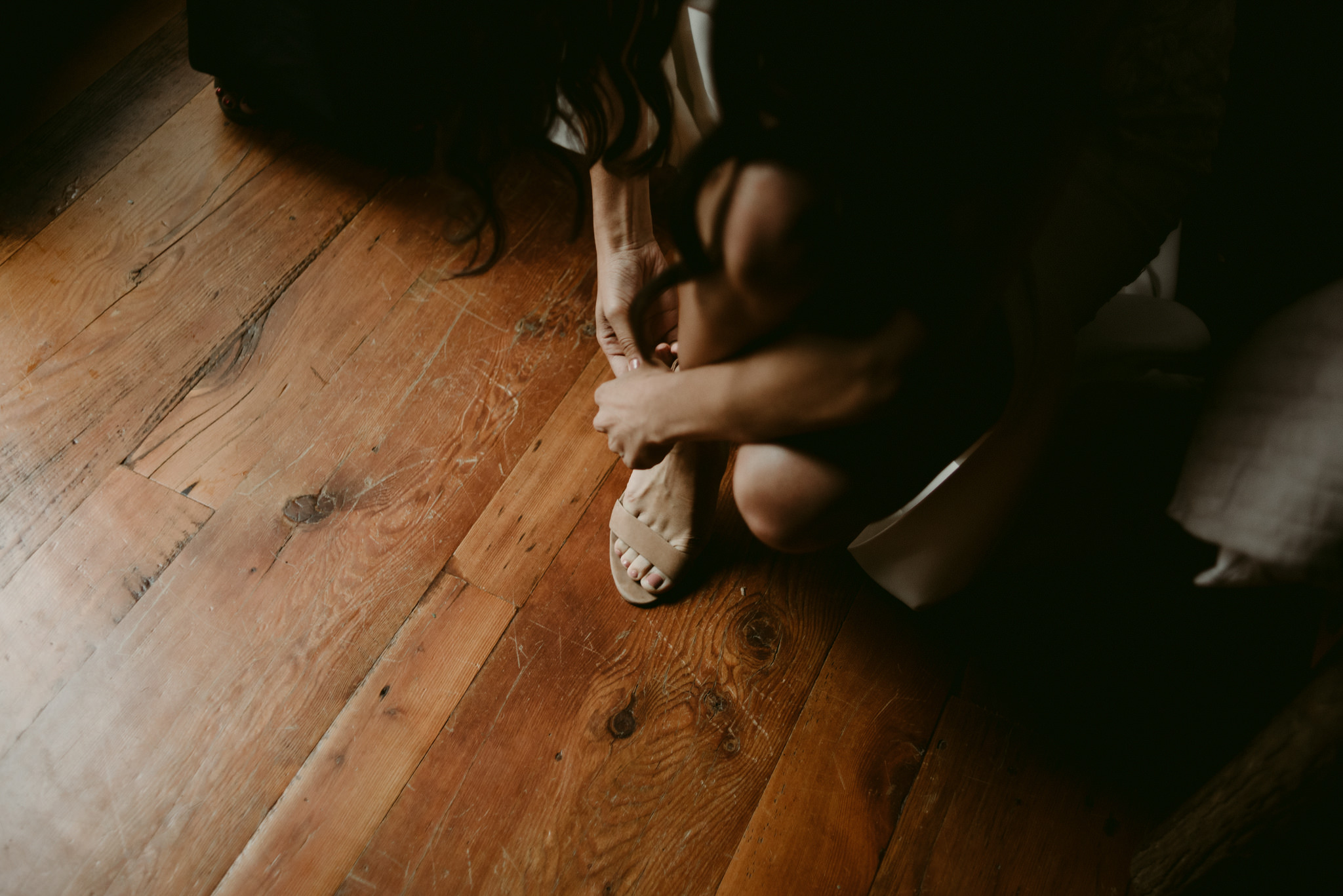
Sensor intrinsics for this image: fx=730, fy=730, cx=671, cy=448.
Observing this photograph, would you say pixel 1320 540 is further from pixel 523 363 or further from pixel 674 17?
pixel 523 363

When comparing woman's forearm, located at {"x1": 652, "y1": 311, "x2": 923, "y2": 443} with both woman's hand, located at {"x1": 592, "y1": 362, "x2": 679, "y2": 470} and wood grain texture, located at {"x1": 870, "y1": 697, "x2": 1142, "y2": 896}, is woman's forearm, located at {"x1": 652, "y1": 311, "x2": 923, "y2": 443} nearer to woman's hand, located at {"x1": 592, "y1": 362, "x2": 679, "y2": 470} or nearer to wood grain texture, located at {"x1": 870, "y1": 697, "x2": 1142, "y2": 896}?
woman's hand, located at {"x1": 592, "y1": 362, "x2": 679, "y2": 470}

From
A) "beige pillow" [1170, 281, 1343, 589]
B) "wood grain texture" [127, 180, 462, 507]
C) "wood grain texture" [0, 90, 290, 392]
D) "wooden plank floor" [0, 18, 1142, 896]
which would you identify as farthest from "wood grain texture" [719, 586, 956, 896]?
"wood grain texture" [0, 90, 290, 392]

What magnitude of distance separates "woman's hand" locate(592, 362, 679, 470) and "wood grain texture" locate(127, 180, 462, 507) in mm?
471

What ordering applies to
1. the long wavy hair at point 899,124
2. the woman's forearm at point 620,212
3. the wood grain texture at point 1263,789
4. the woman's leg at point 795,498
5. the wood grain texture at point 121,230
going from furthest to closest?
1. the wood grain texture at point 121,230
2. the woman's forearm at point 620,212
3. the woman's leg at point 795,498
4. the wood grain texture at point 1263,789
5. the long wavy hair at point 899,124

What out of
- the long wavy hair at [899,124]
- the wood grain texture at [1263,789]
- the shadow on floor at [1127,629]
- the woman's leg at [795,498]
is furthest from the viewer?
the shadow on floor at [1127,629]

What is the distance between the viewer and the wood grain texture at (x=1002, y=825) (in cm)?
82

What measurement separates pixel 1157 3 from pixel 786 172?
16.6 inches

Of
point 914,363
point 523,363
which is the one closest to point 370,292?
point 523,363

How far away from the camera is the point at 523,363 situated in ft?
3.51

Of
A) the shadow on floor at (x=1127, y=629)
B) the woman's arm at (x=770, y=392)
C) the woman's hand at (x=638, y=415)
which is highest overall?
the woman's arm at (x=770, y=392)

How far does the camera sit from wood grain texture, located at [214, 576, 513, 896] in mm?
794

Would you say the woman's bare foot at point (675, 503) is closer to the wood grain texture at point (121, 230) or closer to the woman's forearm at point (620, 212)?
the woman's forearm at point (620, 212)

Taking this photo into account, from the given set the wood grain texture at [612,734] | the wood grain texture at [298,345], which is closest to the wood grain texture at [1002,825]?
the wood grain texture at [612,734]

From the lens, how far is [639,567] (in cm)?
92
